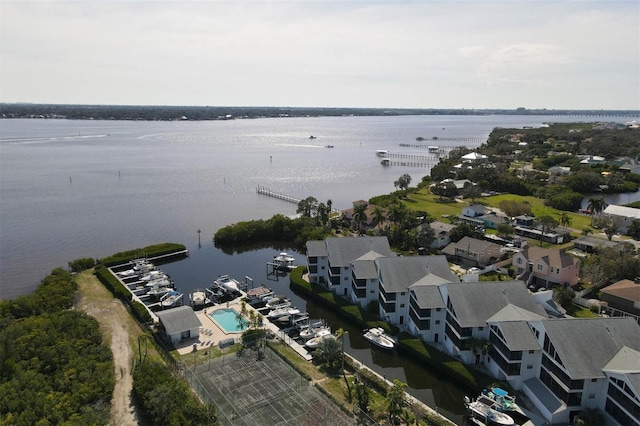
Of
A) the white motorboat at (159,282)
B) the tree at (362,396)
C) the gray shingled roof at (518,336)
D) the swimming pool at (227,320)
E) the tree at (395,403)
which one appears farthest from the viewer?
the white motorboat at (159,282)

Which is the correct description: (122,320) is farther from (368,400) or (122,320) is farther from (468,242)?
(468,242)

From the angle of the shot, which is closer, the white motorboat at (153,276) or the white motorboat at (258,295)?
the white motorboat at (258,295)

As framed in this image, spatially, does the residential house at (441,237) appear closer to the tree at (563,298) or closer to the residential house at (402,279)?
the residential house at (402,279)

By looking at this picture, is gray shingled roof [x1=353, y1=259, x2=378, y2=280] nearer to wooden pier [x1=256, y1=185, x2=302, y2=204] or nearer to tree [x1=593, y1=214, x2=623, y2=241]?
tree [x1=593, y1=214, x2=623, y2=241]

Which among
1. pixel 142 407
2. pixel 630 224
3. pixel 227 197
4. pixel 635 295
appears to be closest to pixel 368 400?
pixel 142 407

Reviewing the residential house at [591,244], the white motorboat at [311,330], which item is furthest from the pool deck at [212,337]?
the residential house at [591,244]

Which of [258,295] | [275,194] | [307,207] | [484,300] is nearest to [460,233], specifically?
[307,207]
